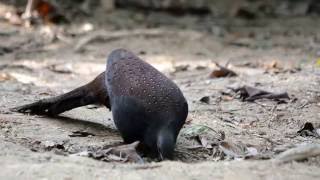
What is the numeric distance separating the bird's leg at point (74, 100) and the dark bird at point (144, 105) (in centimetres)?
9

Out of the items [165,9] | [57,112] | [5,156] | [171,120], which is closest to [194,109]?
[57,112]

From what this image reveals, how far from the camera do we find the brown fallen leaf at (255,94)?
5.41m

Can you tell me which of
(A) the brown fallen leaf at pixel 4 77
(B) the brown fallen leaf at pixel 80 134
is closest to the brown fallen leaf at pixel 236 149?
(B) the brown fallen leaf at pixel 80 134

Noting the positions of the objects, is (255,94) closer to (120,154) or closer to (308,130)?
(308,130)

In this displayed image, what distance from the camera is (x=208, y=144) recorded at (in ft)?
12.8

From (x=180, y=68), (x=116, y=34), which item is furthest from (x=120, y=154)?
(x=116, y=34)

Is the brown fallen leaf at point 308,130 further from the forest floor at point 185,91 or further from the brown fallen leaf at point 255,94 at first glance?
the brown fallen leaf at point 255,94

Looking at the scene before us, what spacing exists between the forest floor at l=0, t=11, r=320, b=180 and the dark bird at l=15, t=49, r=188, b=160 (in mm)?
177

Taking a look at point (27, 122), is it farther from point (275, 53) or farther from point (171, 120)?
point (275, 53)

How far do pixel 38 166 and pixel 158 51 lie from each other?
18.0 feet

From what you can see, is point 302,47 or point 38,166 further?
point 302,47

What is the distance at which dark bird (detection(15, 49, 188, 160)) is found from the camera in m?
3.59

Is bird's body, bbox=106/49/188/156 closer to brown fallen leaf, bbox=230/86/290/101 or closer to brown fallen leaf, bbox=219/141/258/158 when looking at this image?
brown fallen leaf, bbox=219/141/258/158

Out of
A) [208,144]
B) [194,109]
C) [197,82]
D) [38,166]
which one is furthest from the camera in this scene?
[197,82]
